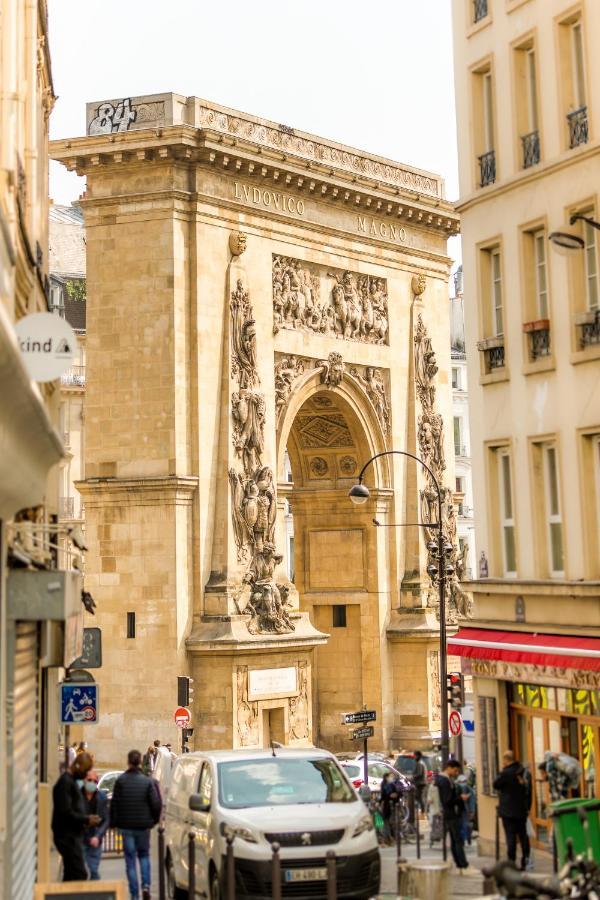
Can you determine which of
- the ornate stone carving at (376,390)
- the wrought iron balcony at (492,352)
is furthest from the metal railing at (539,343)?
the ornate stone carving at (376,390)

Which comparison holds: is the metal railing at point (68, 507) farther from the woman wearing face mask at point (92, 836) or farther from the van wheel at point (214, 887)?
the van wheel at point (214, 887)

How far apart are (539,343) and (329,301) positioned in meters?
27.2

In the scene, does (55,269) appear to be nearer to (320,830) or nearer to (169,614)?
(169,614)

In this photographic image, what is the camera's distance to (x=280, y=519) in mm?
48906

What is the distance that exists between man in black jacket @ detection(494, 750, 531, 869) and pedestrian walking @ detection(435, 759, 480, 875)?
684 millimetres

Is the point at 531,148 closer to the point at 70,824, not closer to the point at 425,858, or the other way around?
the point at 425,858

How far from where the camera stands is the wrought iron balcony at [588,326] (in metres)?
24.2

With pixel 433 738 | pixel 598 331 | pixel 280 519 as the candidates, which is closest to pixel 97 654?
pixel 598 331

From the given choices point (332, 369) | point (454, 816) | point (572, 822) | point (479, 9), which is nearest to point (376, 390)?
point (332, 369)

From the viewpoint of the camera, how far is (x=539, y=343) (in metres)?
25.7

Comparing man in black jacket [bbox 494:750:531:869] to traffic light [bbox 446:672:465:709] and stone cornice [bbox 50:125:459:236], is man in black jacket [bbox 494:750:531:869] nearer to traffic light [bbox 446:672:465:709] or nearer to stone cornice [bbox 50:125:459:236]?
traffic light [bbox 446:672:465:709]

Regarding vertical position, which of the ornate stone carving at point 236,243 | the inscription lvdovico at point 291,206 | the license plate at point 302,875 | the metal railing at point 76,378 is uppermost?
the inscription lvdovico at point 291,206

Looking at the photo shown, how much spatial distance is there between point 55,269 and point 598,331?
179 feet

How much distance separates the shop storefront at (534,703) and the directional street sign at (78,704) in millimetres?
5957
